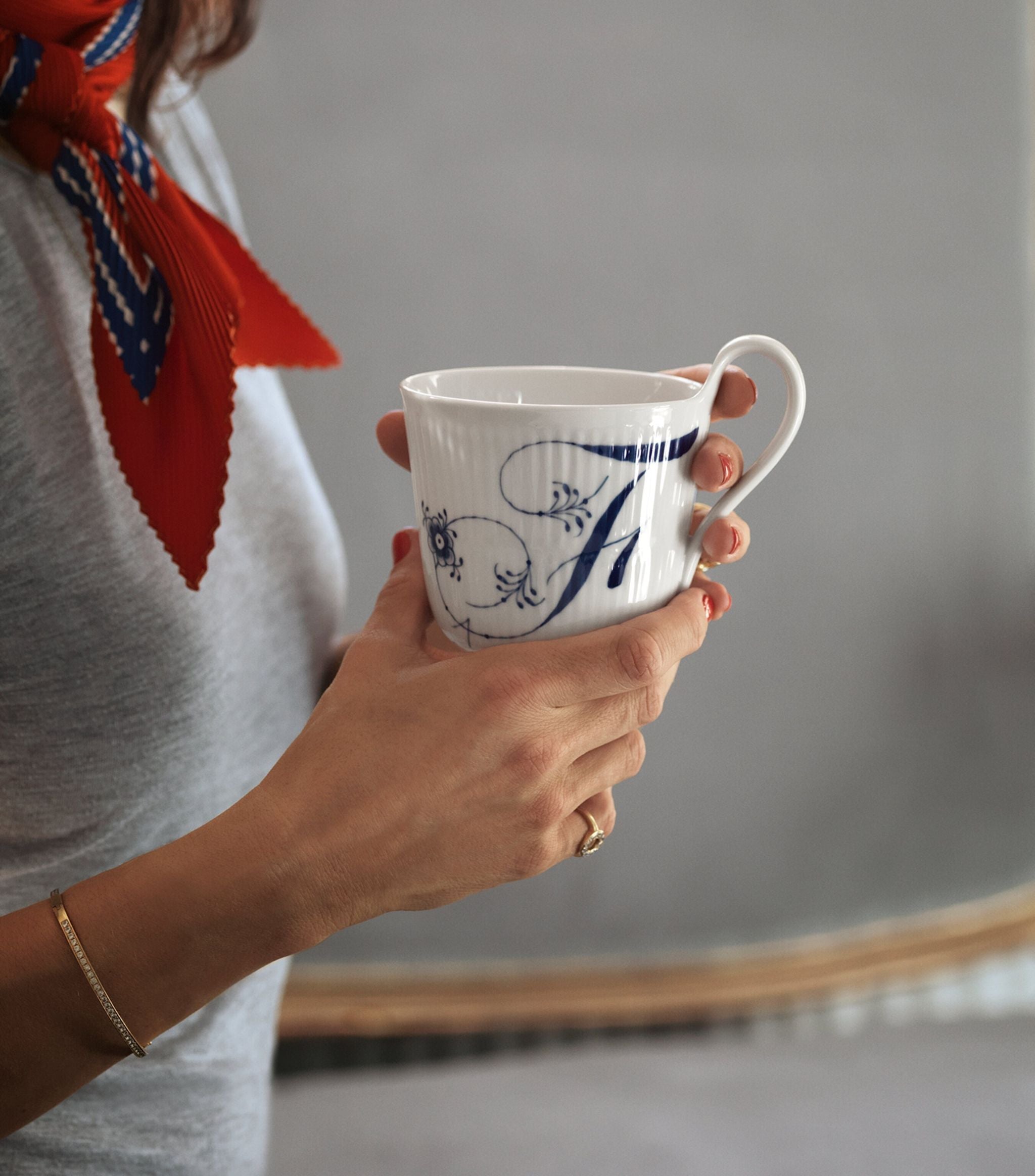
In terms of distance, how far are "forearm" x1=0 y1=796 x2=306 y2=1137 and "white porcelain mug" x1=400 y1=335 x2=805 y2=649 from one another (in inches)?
5.6

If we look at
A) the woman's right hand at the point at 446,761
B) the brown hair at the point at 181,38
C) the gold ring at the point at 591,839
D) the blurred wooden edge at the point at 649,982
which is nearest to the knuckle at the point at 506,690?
the woman's right hand at the point at 446,761

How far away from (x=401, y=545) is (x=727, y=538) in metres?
0.19

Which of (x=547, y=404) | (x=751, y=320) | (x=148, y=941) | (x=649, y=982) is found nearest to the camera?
(x=148, y=941)

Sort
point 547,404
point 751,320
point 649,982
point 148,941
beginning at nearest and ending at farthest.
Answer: point 148,941 < point 547,404 < point 751,320 < point 649,982

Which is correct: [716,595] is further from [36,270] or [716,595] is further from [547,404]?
[36,270]

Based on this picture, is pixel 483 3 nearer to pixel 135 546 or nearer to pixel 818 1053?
pixel 135 546

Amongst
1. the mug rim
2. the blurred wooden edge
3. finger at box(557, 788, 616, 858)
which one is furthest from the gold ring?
the blurred wooden edge

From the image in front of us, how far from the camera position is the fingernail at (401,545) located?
521 mm

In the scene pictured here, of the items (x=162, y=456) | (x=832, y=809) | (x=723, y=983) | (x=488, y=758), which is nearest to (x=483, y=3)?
(x=162, y=456)

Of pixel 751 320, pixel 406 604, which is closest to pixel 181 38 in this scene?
pixel 406 604

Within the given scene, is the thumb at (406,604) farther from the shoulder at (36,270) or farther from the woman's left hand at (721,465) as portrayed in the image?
the shoulder at (36,270)

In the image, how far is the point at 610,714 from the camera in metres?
0.42

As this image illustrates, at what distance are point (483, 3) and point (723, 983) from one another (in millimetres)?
1182

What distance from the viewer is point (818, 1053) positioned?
39.0 inches
